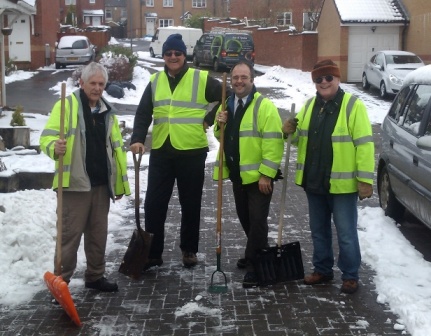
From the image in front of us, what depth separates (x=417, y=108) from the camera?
784 centimetres

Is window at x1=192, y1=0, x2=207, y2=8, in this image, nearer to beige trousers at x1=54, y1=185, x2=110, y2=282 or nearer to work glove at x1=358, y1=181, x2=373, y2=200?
beige trousers at x1=54, y1=185, x2=110, y2=282

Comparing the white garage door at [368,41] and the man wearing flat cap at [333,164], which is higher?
the white garage door at [368,41]

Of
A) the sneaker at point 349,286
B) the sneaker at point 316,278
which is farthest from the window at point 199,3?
the sneaker at point 349,286

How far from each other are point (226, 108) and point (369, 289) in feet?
6.68

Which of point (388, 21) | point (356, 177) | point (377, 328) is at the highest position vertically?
point (388, 21)

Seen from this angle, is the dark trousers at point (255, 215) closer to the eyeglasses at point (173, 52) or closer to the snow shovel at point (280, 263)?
the snow shovel at point (280, 263)

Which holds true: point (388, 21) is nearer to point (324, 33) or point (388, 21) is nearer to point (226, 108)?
point (324, 33)

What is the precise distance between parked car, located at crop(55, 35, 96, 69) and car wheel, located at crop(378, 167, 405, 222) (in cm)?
2686

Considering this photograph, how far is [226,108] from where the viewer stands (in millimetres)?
6539

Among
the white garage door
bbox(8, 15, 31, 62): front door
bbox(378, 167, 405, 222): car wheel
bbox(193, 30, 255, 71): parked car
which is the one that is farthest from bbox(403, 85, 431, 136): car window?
bbox(8, 15, 31, 62): front door

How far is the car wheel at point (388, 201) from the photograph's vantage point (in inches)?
339

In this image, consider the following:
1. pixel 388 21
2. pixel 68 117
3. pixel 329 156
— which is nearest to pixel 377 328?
pixel 329 156

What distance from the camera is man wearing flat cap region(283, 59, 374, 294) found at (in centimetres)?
595

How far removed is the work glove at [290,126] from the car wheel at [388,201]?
2770 mm
